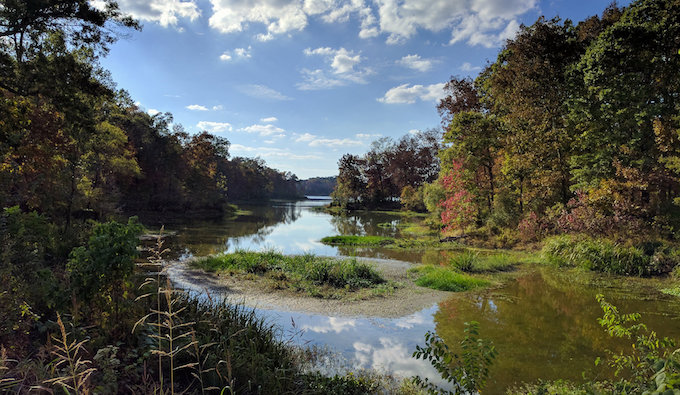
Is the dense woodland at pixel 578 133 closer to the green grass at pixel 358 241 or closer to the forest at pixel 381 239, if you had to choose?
the forest at pixel 381 239

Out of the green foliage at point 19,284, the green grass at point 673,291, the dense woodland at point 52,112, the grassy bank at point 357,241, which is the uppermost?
the dense woodland at point 52,112

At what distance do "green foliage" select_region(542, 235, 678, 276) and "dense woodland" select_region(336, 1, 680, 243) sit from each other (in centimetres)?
105

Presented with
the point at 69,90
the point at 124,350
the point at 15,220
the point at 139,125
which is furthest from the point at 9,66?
the point at 139,125

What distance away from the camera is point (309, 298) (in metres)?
9.71

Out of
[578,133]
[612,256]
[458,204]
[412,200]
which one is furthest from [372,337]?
[412,200]

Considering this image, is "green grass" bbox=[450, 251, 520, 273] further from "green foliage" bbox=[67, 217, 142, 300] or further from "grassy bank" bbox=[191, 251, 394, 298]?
"green foliage" bbox=[67, 217, 142, 300]

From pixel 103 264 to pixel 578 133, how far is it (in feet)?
65.6

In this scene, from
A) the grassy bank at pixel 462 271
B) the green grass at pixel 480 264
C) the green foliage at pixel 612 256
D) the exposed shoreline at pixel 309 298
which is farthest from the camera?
the green grass at pixel 480 264

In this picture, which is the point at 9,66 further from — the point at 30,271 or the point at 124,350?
the point at 124,350

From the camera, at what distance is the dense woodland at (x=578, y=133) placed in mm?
14039

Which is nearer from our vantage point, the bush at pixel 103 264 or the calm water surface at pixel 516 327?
the bush at pixel 103 264

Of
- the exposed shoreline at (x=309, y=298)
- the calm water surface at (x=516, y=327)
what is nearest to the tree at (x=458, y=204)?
the calm water surface at (x=516, y=327)

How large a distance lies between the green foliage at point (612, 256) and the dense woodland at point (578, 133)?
1.05m

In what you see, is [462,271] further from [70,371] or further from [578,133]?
[70,371]
